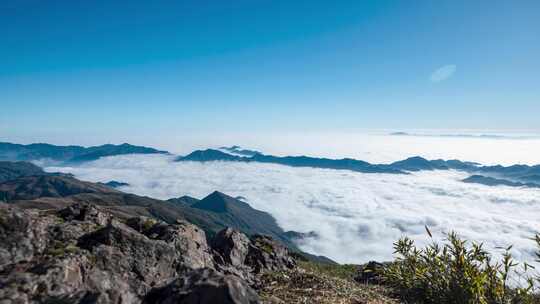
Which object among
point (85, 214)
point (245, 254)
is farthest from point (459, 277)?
point (85, 214)

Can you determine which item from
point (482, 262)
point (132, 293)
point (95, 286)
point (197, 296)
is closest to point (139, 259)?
point (95, 286)

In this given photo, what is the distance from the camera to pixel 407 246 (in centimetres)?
1557

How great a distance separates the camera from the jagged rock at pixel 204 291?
1044 cm

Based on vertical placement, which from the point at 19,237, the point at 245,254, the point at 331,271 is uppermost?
the point at 19,237

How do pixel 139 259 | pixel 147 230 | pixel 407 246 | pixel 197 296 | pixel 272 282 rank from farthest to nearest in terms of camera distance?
pixel 147 230 < pixel 272 282 < pixel 139 259 < pixel 407 246 < pixel 197 296

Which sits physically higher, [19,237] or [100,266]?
[19,237]

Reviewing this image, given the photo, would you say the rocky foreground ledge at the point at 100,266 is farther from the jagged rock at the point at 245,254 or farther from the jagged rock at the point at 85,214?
the jagged rock at the point at 245,254

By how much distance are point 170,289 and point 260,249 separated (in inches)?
1079

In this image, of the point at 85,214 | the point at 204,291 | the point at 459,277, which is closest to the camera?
the point at 204,291

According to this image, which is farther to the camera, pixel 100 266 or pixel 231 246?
pixel 231 246

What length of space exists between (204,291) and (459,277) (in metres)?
9.18

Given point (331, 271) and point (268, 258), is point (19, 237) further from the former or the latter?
point (331, 271)

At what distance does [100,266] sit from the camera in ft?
50.2

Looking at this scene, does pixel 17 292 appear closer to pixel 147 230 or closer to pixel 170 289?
pixel 170 289
